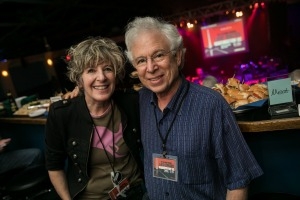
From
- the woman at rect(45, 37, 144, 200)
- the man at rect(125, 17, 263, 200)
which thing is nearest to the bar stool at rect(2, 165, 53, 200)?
the woman at rect(45, 37, 144, 200)

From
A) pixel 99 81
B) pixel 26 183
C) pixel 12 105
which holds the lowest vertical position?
pixel 26 183

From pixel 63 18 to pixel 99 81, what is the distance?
9602 mm

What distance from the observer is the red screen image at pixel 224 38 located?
1199 cm

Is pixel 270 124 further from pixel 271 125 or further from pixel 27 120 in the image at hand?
pixel 27 120

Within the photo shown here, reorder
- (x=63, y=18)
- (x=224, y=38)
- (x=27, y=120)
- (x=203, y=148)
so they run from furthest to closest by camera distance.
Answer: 1. (x=224, y=38)
2. (x=63, y=18)
3. (x=27, y=120)
4. (x=203, y=148)

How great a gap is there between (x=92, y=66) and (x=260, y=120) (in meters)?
1.15

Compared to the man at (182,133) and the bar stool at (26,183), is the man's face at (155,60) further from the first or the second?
the bar stool at (26,183)

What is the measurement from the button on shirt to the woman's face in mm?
418

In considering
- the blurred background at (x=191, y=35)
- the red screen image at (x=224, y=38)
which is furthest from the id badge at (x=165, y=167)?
the red screen image at (x=224, y=38)

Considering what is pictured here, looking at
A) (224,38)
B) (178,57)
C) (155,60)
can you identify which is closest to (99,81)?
(155,60)

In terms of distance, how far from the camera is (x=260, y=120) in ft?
5.42

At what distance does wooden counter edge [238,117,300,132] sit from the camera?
1.54m

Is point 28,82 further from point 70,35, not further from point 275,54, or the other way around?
point 275,54

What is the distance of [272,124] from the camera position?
1.59 meters
